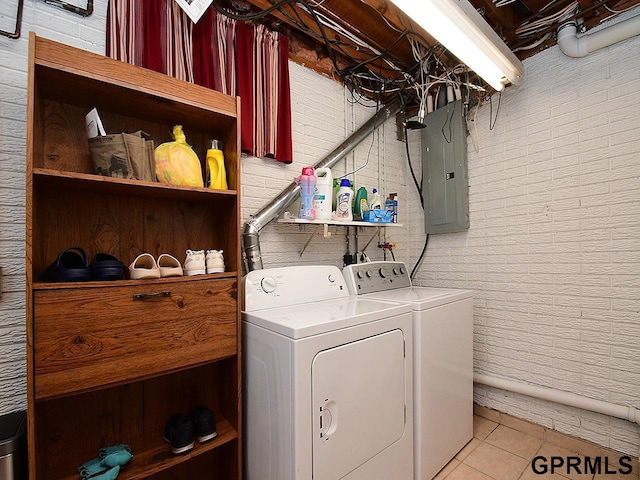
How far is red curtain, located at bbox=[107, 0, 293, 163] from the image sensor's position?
143 centimetres

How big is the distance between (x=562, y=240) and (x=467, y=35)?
4.54 feet

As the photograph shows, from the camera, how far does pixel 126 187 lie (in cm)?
120

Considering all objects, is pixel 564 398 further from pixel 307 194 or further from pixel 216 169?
pixel 216 169

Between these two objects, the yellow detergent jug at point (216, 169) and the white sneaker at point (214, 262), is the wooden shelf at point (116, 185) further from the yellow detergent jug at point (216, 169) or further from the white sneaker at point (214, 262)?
the white sneaker at point (214, 262)

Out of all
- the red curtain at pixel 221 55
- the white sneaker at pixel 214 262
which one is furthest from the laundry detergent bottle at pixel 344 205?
the white sneaker at pixel 214 262

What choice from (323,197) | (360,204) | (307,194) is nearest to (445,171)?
(360,204)

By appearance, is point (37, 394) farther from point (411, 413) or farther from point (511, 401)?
point (511, 401)

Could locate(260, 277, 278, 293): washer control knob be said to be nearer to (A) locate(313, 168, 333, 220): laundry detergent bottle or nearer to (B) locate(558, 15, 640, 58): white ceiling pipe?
(A) locate(313, 168, 333, 220): laundry detergent bottle

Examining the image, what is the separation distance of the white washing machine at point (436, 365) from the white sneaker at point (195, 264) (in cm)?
93

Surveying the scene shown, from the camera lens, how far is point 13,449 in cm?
101

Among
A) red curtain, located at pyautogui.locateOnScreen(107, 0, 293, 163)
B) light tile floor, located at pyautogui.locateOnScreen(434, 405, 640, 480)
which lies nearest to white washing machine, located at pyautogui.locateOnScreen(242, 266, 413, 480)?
light tile floor, located at pyautogui.locateOnScreen(434, 405, 640, 480)

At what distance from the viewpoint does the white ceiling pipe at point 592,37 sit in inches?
66.2

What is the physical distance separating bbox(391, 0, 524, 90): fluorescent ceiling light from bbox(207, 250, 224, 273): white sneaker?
1.37 m

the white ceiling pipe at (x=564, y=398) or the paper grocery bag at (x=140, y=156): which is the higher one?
the paper grocery bag at (x=140, y=156)
